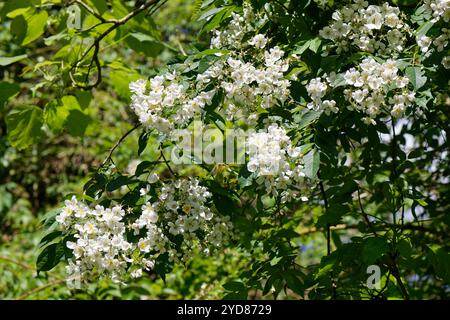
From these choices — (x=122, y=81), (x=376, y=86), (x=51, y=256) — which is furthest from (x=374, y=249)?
(x=122, y=81)

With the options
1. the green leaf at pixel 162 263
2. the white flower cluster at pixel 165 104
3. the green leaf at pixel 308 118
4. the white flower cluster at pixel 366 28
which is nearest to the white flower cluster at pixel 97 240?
the green leaf at pixel 162 263

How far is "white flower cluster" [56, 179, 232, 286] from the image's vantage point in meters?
1.42

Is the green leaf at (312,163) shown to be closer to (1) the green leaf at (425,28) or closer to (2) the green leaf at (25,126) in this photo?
(1) the green leaf at (425,28)

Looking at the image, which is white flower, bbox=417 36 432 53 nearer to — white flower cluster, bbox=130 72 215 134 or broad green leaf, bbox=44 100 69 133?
white flower cluster, bbox=130 72 215 134

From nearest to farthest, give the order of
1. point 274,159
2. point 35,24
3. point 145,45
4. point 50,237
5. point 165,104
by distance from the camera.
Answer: point 274,159
point 165,104
point 50,237
point 35,24
point 145,45

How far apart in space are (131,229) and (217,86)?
416 millimetres

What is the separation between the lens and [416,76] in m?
1.35

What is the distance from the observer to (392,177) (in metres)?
1.94

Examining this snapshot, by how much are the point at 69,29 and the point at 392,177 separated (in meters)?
1.23

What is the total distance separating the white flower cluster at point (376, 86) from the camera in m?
1.36

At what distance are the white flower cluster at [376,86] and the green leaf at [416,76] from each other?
18 mm

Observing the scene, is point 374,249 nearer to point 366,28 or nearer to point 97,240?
point 366,28

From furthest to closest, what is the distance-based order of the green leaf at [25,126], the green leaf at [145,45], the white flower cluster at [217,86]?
1. the green leaf at [145,45]
2. the green leaf at [25,126]
3. the white flower cluster at [217,86]

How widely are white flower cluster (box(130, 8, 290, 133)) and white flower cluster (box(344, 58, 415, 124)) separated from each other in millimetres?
172
